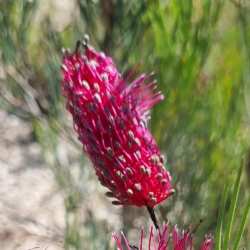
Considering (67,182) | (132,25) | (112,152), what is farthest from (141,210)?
(112,152)

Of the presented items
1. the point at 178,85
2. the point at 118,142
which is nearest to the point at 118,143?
the point at 118,142

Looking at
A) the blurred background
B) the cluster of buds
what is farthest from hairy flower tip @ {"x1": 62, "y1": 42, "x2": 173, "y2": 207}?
the blurred background

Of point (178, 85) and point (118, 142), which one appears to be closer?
point (118, 142)

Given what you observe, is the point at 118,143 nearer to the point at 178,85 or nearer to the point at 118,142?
the point at 118,142

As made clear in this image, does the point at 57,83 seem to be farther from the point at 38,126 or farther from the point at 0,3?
the point at 0,3

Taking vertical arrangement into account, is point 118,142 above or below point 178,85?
below

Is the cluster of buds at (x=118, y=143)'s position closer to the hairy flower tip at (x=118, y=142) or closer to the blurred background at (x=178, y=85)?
the hairy flower tip at (x=118, y=142)

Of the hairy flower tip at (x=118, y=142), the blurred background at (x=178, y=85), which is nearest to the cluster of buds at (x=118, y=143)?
the hairy flower tip at (x=118, y=142)

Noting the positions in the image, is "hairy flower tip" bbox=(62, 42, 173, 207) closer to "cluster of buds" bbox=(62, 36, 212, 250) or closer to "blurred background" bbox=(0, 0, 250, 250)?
"cluster of buds" bbox=(62, 36, 212, 250)
